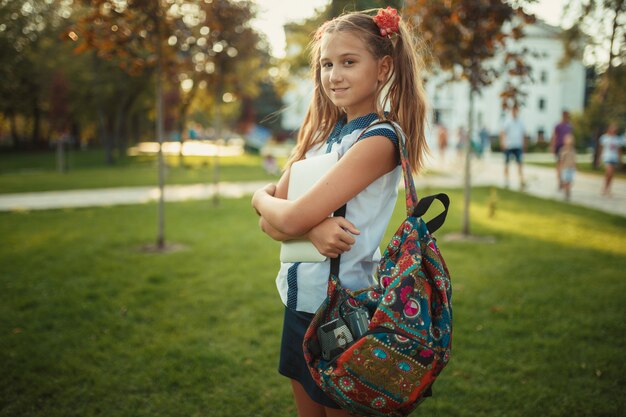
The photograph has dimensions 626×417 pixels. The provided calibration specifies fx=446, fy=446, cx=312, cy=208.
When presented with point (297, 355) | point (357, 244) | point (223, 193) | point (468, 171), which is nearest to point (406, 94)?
point (357, 244)

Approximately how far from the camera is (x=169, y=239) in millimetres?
7398

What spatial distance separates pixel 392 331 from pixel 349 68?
0.89 meters

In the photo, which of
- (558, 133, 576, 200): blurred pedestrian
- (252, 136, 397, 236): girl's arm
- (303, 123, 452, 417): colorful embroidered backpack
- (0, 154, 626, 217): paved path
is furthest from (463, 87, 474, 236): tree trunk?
(303, 123, 452, 417): colorful embroidered backpack

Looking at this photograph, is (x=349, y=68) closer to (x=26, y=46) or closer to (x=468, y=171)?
(x=468, y=171)

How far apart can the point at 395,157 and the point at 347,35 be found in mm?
462

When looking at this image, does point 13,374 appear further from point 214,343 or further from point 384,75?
point 384,75

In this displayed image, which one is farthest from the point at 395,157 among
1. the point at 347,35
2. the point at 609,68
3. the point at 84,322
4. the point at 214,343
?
the point at 609,68

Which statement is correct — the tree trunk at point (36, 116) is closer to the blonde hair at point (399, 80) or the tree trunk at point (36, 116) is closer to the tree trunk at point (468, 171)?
the tree trunk at point (468, 171)

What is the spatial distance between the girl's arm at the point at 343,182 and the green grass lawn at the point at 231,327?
1910 mm

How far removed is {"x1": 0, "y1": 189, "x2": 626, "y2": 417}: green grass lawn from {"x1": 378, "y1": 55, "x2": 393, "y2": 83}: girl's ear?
2.21m

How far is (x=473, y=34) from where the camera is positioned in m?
6.38

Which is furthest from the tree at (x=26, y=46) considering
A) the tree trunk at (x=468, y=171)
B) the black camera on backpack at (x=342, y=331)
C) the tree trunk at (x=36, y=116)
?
the black camera on backpack at (x=342, y=331)

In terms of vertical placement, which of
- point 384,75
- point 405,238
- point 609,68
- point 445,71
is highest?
point 609,68

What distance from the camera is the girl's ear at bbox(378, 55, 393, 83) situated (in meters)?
1.59
